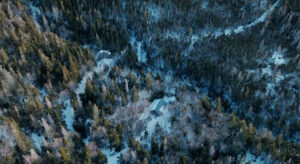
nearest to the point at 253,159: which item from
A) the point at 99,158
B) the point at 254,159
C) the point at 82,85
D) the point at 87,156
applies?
the point at 254,159

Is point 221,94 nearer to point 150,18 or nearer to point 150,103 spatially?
point 150,103

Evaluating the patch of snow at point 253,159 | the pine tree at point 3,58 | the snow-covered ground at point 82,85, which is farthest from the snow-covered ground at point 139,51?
the patch of snow at point 253,159

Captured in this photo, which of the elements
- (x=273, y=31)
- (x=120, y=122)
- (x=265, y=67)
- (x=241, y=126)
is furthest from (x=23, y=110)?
(x=273, y=31)

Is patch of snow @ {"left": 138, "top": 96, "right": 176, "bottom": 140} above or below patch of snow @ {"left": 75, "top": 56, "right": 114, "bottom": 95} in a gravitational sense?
below

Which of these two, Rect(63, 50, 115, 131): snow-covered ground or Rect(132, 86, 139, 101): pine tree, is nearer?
Rect(63, 50, 115, 131): snow-covered ground

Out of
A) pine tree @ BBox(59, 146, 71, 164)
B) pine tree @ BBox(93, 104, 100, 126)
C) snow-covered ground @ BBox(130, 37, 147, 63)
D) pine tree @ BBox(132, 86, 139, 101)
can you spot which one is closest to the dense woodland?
pine tree @ BBox(59, 146, 71, 164)

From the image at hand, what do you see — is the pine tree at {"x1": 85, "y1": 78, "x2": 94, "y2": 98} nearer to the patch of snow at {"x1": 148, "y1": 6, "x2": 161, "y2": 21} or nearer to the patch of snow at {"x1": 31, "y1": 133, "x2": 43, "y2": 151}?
the patch of snow at {"x1": 31, "y1": 133, "x2": 43, "y2": 151}
